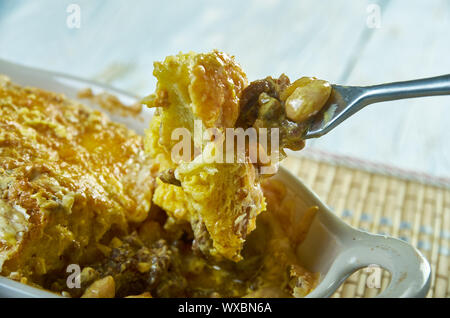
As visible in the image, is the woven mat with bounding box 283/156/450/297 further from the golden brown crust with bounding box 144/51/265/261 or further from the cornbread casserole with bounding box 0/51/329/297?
the golden brown crust with bounding box 144/51/265/261

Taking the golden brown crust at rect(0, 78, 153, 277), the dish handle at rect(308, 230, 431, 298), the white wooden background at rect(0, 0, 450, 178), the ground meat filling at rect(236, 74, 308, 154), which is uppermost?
the white wooden background at rect(0, 0, 450, 178)

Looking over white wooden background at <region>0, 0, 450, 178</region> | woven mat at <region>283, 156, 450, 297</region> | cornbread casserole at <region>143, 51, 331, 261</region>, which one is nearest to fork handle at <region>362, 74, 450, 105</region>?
cornbread casserole at <region>143, 51, 331, 261</region>

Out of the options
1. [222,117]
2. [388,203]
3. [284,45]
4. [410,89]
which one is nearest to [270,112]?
[222,117]

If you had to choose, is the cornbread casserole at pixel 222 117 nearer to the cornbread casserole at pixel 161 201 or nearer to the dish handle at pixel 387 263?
the cornbread casserole at pixel 161 201

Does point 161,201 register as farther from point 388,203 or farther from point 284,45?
point 284,45

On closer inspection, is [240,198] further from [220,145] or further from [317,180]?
[317,180]

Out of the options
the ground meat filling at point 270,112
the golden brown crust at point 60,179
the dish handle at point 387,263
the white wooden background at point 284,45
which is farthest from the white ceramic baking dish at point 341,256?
the white wooden background at point 284,45
